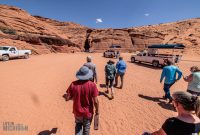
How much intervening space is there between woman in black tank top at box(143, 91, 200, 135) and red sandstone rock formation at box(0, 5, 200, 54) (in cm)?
2472

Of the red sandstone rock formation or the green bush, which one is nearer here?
the green bush

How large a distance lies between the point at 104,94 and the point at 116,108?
1546 mm

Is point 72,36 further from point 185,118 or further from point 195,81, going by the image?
point 185,118

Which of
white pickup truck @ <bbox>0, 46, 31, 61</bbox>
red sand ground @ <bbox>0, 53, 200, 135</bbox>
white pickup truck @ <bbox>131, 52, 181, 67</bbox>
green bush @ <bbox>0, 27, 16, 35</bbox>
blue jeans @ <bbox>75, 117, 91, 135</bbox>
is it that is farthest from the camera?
green bush @ <bbox>0, 27, 16, 35</bbox>

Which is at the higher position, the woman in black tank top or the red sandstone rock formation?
the red sandstone rock formation

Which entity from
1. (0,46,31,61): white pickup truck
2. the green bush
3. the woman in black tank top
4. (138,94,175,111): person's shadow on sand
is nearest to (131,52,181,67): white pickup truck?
(138,94,175,111): person's shadow on sand

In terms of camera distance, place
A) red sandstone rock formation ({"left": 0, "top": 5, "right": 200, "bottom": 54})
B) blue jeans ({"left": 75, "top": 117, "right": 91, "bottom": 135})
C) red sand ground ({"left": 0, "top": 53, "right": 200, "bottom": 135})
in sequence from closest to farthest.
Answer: blue jeans ({"left": 75, "top": 117, "right": 91, "bottom": 135}) → red sand ground ({"left": 0, "top": 53, "right": 200, "bottom": 135}) → red sandstone rock formation ({"left": 0, "top": 5, "right": 200, "bottom": 54})

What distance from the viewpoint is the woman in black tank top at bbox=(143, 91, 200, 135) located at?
1.75 metres

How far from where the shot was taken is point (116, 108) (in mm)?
5961

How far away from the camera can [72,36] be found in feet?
174

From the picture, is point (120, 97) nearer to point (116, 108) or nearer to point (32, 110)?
point (116, 108)

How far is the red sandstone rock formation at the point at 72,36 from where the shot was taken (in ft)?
85.5

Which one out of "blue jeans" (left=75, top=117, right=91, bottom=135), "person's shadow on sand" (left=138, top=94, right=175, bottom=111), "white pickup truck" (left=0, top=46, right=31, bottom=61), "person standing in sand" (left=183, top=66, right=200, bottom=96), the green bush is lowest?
"person's shadow on sand" (left=138, top=94, right=175, bottom=111)

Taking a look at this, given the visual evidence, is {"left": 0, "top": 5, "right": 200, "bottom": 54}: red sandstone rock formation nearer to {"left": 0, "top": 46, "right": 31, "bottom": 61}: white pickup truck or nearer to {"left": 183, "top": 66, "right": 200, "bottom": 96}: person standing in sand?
{"left": 0, "top": 46, "right": 31, "bottom": 61}: white pickup truck
